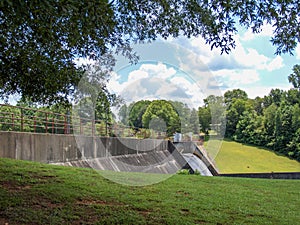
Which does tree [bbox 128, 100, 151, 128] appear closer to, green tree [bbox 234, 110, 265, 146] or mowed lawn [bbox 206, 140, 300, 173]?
mowed lawn [bbox 206, 140, 300, 173]

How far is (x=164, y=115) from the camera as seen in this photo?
8.88 m

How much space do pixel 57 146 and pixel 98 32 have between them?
7.44 meters

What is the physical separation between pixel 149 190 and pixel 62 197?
2.45 metres

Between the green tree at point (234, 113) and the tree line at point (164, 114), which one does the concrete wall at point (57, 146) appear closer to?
the tree line at point (164, 114)

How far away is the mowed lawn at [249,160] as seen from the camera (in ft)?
180

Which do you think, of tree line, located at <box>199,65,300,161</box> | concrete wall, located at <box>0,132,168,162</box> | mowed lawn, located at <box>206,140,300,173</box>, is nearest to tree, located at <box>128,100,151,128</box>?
concrete wall, located at <box>0,132,168,162</box>

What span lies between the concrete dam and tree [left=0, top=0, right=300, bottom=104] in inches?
121

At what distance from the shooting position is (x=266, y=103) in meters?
81.4

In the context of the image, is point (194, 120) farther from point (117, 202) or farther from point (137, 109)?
point (117, 202)

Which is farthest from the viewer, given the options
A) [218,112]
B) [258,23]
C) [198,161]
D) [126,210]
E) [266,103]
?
[266,103]

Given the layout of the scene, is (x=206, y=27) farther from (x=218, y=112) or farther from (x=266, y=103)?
(x=266, y=103)

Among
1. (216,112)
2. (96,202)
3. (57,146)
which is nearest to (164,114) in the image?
(216,112)

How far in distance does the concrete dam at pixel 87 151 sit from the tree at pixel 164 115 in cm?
329

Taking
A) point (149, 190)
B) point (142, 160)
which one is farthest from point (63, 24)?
point (142, 160)
